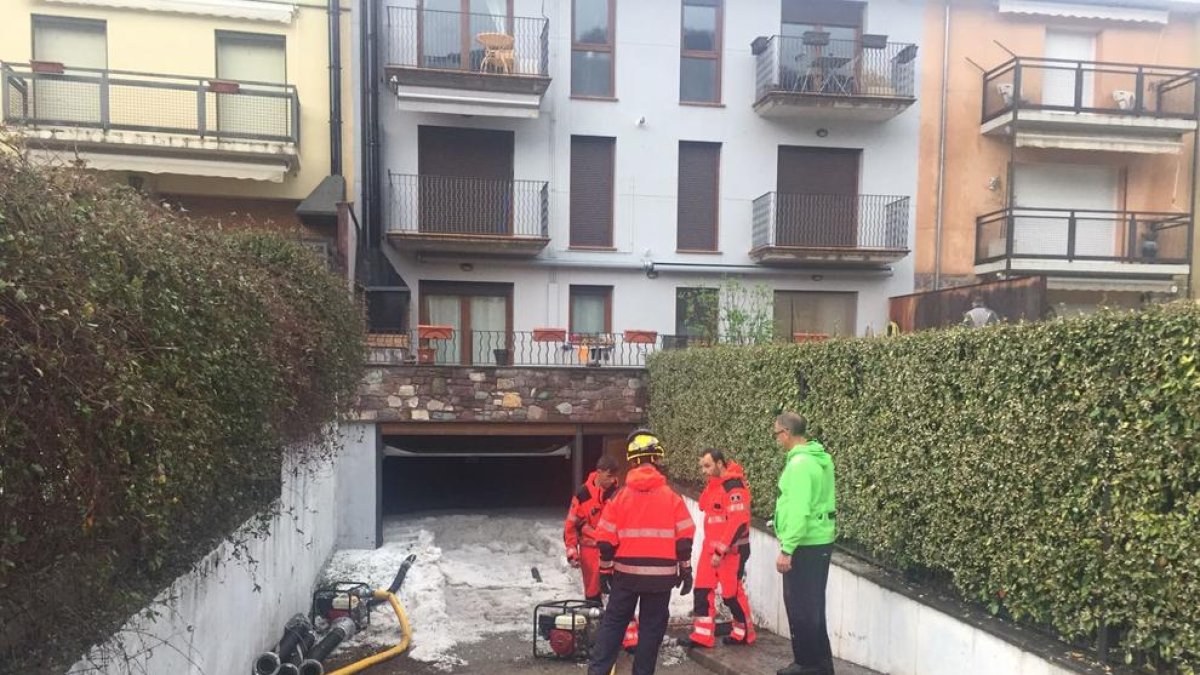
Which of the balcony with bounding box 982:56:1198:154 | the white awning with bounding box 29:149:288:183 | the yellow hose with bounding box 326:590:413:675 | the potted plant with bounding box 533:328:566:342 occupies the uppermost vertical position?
the balcony with bounding box 982:56:1198:154

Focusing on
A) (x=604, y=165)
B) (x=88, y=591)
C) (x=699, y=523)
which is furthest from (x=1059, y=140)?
(x=88, y=591)

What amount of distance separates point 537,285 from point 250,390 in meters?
11.6

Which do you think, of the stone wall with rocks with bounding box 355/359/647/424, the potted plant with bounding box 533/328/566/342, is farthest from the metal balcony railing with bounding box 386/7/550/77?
the stone wall with rocks with bounding box 355/359/647/424

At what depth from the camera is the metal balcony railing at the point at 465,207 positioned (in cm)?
1513

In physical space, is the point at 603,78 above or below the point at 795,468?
above

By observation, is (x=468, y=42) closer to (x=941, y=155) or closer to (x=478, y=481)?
(x=478, y=481)

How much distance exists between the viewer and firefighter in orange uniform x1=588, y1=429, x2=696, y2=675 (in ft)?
16.5

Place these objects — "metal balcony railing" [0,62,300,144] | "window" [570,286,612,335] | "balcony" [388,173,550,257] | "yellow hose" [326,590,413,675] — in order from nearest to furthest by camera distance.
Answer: "yellow hose" [326,590,413,675], "metal balcony railing" [0,62,300,144], "balcony" [388,173,550,257], "window" [570,286,612,335]

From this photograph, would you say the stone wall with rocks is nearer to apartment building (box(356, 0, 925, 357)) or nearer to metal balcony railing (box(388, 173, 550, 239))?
apartment building (box(356, 0, 925, 357))

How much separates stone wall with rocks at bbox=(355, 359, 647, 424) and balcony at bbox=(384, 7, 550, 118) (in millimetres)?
5811

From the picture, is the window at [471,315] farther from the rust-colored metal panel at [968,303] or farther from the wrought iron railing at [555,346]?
the rust-colored metal panel at [968,303]

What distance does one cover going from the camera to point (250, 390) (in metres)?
4.53

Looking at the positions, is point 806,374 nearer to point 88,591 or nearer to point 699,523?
point 699,523

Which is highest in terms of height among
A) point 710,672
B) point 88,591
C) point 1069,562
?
point 88,591
